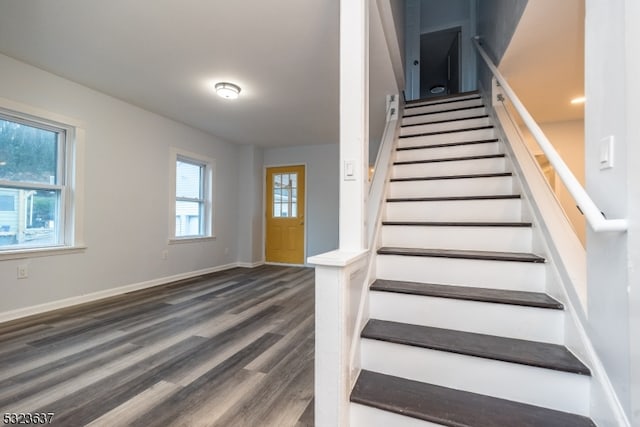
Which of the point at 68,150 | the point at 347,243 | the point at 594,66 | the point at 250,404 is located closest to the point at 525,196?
the point at 594,66

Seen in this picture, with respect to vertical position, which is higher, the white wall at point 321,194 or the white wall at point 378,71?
the white wall at point 378,71

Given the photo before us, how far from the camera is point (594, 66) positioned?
106cm

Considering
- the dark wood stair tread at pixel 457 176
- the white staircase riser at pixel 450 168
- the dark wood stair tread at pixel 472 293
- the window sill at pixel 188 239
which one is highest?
the white staircase riser at pixel 450 168

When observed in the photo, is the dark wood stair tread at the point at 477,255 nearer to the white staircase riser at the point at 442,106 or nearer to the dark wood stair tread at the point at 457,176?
the dark wood stair tread at the point at 457,176

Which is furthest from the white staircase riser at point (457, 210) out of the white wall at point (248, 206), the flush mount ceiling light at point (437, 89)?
the flush mount ceiling light at point (437, 89)

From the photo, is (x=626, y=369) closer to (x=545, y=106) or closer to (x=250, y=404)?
(x=250, y=404)

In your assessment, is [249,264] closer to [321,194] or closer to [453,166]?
[321,194]

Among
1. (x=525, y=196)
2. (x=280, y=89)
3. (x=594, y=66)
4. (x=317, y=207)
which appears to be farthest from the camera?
(x=317, y=207)

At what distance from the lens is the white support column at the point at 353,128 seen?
142 cm

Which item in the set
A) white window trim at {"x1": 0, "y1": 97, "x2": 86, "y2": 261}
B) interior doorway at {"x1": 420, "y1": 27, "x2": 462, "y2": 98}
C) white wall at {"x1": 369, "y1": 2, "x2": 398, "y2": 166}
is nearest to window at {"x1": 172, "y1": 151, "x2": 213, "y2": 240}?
white window trim at {"x1": 0, "y1": 97, "x2": 86, "y2": 261}

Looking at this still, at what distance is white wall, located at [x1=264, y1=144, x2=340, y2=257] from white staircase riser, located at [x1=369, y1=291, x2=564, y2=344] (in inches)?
143

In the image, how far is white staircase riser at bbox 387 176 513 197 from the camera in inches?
84.4

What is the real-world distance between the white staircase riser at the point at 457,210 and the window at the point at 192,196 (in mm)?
3416

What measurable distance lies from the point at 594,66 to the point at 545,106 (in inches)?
108
